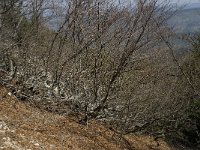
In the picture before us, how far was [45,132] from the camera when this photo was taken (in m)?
11.0

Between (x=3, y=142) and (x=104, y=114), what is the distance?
576cm

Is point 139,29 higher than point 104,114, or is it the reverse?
point 139,29

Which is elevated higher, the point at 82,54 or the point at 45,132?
the point at 82,54

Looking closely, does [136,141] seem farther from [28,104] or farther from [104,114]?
[28,104]

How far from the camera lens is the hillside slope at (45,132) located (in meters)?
9.91

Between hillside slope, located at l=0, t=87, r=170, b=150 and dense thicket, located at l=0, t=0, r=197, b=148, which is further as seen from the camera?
dense thicket, located at l=0, t=0, r=197, b=148

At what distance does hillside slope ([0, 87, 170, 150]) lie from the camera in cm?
991

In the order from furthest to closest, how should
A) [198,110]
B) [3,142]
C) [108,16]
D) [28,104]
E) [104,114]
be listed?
[198,110] → [104,114] → [108,16] → [28,104] → [3,142]

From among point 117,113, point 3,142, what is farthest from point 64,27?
point 3,142

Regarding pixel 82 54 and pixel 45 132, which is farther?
pixel 82 54

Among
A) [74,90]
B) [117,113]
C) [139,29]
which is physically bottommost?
[117,113]

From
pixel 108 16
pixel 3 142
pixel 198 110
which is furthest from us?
pixel 198 110

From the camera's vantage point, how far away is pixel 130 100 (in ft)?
48.5

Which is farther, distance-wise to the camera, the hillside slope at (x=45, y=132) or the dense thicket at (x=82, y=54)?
the dense thicket at (x=82, y=54)
